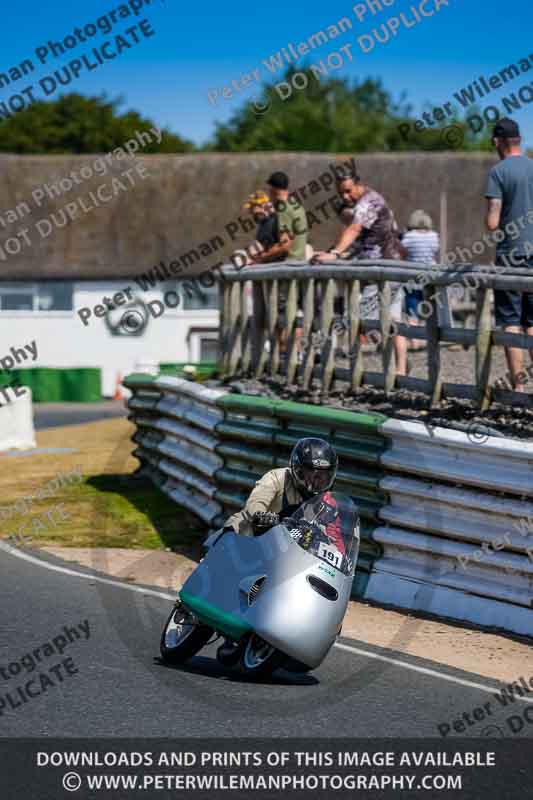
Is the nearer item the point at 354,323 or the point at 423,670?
the point at 423,670

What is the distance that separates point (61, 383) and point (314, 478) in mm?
31239

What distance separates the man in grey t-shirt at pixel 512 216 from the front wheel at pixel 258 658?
4337 mm

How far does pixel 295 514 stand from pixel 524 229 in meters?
4.40

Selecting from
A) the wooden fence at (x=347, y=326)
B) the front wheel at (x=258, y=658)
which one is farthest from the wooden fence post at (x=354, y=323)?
the front wheel at (x=258, y=658)

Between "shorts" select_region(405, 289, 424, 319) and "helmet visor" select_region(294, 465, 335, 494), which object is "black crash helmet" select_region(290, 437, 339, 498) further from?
"shorts" select_region(405, 289, 424, 319)

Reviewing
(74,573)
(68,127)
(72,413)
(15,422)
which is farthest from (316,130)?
(74,573)

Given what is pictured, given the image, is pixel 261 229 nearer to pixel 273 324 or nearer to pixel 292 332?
pixel 273 324

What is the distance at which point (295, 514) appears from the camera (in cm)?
775

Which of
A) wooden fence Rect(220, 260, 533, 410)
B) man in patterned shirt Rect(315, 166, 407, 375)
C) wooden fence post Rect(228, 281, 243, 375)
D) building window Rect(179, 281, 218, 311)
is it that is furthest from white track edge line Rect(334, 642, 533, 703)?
building window Rect(179, 281, 218, 311)

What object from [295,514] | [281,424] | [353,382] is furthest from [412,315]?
[295,514]

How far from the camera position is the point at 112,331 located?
4562cm

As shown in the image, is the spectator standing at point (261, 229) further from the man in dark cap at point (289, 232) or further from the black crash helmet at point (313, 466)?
the black crash helmet at point (313, 466)
